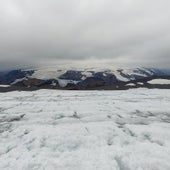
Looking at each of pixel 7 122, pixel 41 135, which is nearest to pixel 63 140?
pixel 41 135

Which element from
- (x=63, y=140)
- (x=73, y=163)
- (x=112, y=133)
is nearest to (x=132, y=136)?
(x=112, y=133)

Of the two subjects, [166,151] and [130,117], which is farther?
[130,117]

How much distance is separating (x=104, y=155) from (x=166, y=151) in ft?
6.44

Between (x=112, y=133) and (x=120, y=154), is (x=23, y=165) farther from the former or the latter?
(x=112, y=133)

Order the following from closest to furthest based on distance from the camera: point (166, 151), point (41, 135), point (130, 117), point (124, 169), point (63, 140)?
point (124, 169) < point (166, 151) < point (63, 140) < point (41, 135) < point (130, 117)

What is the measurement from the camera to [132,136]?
984 centimetres

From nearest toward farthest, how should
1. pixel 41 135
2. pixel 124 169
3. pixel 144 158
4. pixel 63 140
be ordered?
1. pixel 124 169
2. pixel 144 158
3. pixel 63 140
4. pixel 41 135

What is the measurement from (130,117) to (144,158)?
6.36m

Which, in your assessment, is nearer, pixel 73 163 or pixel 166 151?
pixel 73 163

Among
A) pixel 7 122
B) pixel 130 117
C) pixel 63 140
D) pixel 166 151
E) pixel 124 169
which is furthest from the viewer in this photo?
pixel 130 117

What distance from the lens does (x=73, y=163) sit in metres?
7.20

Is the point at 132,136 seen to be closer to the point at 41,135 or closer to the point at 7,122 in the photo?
the point at 41,135

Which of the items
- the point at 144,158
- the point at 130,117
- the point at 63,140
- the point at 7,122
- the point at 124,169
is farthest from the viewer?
the point at 130,117

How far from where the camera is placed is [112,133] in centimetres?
1021
